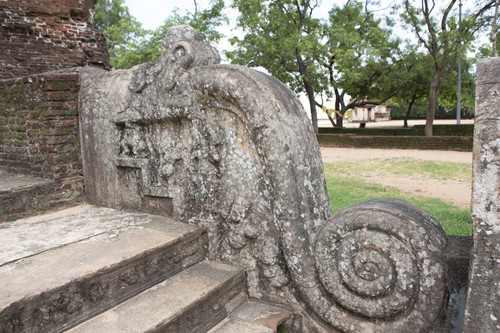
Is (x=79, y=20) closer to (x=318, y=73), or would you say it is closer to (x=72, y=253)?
(x=72, y=253)

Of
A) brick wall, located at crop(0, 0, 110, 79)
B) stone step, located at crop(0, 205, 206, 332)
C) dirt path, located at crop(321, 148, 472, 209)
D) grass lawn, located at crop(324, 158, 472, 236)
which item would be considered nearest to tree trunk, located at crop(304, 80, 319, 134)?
dirt path, located at crop(321, 148, 472, 209)

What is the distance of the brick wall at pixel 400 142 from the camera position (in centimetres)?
1286

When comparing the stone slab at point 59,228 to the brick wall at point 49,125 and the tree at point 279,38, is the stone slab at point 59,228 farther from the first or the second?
the tree at point 279,38

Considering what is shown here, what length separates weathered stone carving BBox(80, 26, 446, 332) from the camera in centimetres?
184

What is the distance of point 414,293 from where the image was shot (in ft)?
5.84

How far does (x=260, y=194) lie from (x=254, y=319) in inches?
30.0

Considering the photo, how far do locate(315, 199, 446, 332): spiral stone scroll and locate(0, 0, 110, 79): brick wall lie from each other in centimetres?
536

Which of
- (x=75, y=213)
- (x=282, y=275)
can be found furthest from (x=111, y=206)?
(x=282, y=275)

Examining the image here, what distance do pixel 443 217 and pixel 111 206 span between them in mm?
4362

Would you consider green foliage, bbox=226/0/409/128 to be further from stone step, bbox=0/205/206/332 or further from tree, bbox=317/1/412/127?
stone step, bbox=0/205/206/332

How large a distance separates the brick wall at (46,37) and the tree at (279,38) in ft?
33.8

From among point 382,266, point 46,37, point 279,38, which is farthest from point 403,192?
point 279,38

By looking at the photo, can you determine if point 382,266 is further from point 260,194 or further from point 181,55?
point 181,55

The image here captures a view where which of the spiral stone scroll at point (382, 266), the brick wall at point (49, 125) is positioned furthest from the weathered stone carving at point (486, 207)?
the brick wall at point (49, 125)
